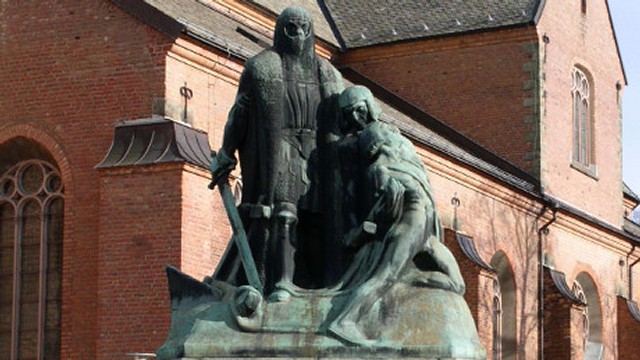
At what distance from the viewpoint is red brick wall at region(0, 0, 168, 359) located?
947 inches

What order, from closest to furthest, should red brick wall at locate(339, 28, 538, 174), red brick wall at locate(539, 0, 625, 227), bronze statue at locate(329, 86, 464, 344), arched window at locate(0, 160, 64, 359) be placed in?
bronze statue at locate(329, 86, 464, 344), arched window at locate(0, 160, 64, 359), red brick wall at locate(339, 28, 538, 174), red brick wall at locate(539, 0, 625, 227)

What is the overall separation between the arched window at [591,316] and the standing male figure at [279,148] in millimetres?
30826

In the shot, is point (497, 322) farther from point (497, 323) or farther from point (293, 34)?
point (293, 34)

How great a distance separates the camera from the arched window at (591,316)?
133 feet

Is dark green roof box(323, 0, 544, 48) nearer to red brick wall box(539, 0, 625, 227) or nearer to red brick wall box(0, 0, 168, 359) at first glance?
red brick wall box(539, 0, 625, 227)

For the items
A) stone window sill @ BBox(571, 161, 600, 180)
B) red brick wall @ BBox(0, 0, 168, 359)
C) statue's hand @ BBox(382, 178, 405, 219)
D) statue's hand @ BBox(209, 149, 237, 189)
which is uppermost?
stone window sill @ BBox(571, 161, 600, 180)

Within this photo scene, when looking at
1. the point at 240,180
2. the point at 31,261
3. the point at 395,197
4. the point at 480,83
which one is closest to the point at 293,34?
the point at 395,197

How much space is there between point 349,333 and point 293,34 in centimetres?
208

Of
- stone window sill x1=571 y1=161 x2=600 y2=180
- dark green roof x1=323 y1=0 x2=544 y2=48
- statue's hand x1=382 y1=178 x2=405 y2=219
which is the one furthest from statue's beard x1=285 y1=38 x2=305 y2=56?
stone window sill x1=571 y1=161 x2=600 y2=180

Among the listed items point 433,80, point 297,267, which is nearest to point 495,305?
point 433,80

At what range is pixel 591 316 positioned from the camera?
4122 centimetres

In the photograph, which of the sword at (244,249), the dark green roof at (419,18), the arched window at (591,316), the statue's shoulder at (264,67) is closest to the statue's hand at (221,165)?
the sword at (244,249)

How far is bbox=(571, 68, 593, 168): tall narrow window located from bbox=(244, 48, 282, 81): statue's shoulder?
30970 millimetres

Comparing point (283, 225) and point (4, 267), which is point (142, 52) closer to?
point (4, 267)
